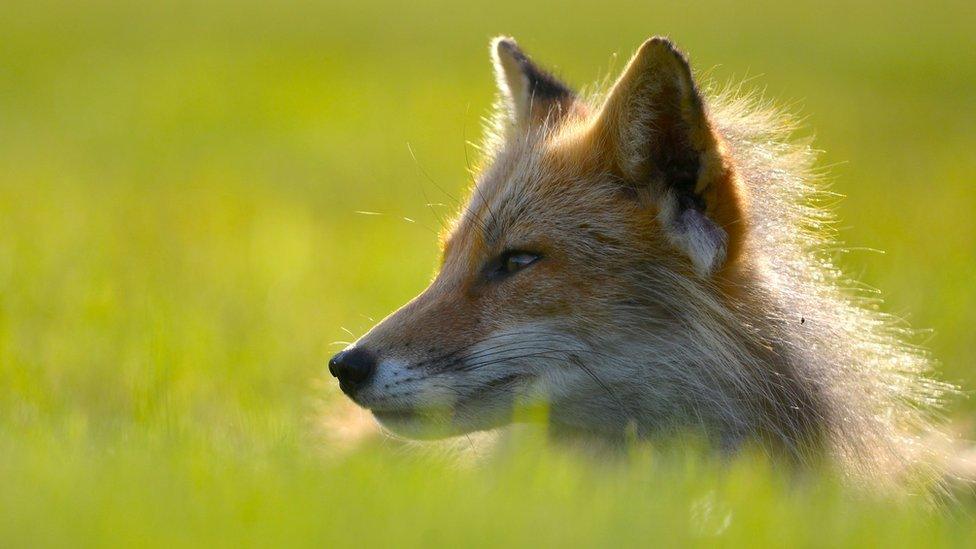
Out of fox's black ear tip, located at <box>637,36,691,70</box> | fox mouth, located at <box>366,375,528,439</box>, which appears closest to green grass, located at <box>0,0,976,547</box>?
fox mouth, located at <box>366,375,528,439</box>

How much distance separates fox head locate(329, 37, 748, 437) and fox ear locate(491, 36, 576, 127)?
132cm

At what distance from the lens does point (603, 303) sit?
19.4 feet

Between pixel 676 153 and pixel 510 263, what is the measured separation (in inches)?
38.8

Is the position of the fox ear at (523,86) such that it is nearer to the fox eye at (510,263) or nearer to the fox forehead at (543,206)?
the fox forehead at (543,206)

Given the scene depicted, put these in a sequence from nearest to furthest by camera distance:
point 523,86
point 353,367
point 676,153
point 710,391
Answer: point 353,367
point 710,391
point 676,153
point 523,86

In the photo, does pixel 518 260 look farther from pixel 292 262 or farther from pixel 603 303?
pixel 292 262

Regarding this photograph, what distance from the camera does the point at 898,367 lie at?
6688 millimetres

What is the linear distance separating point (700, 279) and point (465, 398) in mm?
1275

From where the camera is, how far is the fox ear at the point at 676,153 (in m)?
5.89

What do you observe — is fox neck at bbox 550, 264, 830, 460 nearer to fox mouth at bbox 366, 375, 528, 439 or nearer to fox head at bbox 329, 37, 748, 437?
fox head at bbox 329, 37, 748, 437

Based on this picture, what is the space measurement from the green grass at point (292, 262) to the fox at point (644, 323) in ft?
0.99

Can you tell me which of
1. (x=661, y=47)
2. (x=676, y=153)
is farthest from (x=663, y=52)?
(x=676, y=153)

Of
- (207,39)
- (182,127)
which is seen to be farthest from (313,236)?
(207,39)

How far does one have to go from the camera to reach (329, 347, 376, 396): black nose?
5.75 meters
